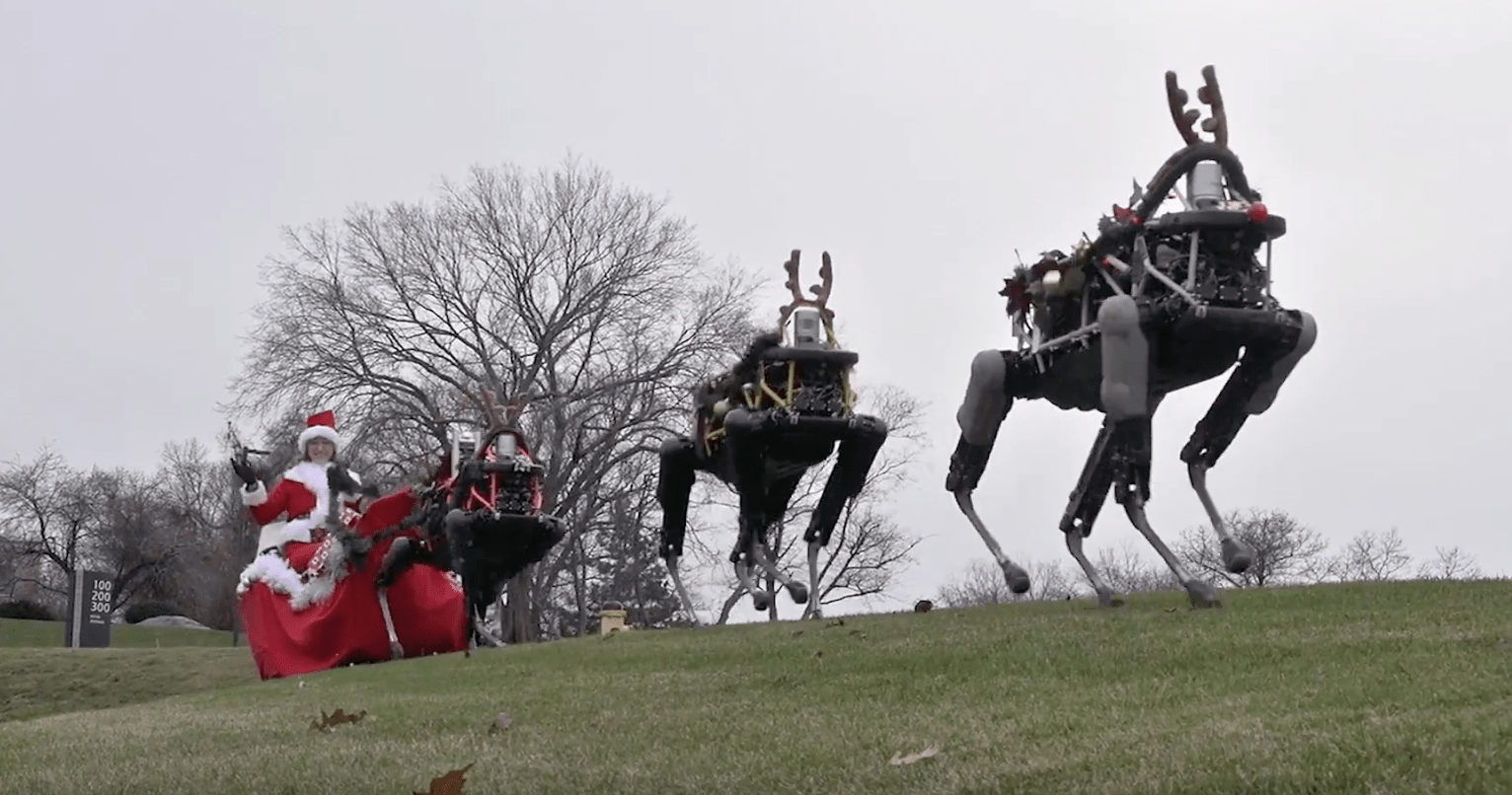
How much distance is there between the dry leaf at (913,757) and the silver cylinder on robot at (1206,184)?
450cm

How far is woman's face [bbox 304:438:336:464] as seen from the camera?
1792cm

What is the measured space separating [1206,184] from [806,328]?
15.3 ft

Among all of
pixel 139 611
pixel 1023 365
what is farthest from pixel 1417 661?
pixel 139 611

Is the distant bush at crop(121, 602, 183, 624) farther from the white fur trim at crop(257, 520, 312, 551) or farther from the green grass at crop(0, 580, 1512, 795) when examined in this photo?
the green grass at crop(0, 580, 1512, 795)

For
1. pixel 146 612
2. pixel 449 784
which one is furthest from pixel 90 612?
pixel 449 784

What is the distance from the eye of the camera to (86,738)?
373 inches

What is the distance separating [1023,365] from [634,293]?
21.6 m

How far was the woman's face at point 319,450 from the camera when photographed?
58.8ft

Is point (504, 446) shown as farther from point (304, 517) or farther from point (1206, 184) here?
point (1206, 184)

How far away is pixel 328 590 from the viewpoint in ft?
54.6

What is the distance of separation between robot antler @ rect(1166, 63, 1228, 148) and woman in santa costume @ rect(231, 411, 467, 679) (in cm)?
1011

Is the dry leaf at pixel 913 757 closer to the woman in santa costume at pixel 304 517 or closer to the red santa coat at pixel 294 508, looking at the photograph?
the woman in santa costume at pixel 304 517

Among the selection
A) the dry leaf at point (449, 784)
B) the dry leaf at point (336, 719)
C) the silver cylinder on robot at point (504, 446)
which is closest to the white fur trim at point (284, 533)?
the silver cylinder on robot at point (504, 446)

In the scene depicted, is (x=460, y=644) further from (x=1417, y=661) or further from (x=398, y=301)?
(x=398, y=301)
